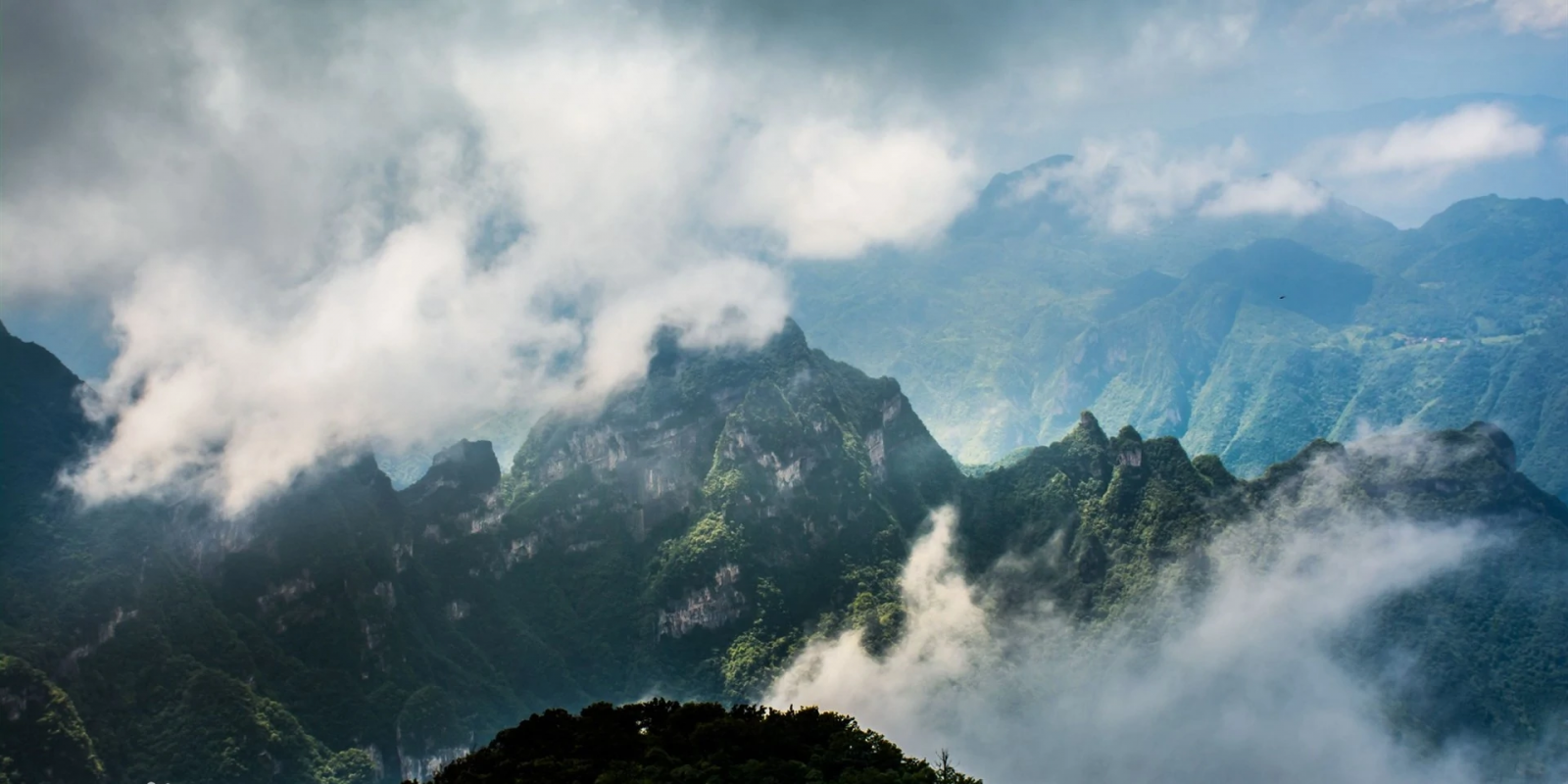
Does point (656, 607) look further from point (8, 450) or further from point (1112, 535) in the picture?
point (8, 450)

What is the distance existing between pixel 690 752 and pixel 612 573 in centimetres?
8020

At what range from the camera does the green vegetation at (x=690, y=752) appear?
210ft

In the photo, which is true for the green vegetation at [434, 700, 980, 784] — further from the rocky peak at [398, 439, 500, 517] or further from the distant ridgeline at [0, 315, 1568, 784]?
the rocky peak at [398, 439, 500, 517]


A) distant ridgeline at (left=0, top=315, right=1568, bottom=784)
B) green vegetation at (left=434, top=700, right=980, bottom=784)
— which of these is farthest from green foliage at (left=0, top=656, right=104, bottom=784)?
green vegetation at (left=434, top=700, right=980, bottom=784)

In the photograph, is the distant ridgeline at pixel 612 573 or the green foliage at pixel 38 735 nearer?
the green foliage at pixel 38 735

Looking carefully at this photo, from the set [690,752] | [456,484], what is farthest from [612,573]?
[690,752]

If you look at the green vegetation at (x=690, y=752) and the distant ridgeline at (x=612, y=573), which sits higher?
the distant ridgeline at (x=612, y=573)

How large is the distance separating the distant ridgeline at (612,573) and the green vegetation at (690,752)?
48 centimetres

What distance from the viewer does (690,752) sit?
7044cm

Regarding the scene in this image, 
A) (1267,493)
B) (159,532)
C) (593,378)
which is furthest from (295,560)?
(1267,493)

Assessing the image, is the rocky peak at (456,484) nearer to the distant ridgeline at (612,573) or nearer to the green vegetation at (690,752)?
the distant ridgeline at (612,573)

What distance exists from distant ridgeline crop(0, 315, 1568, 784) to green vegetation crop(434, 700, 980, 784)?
48 cm

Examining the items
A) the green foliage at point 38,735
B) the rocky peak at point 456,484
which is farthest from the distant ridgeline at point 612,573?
the rocky peak at point 456,484

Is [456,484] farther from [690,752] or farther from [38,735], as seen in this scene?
[690,752]
